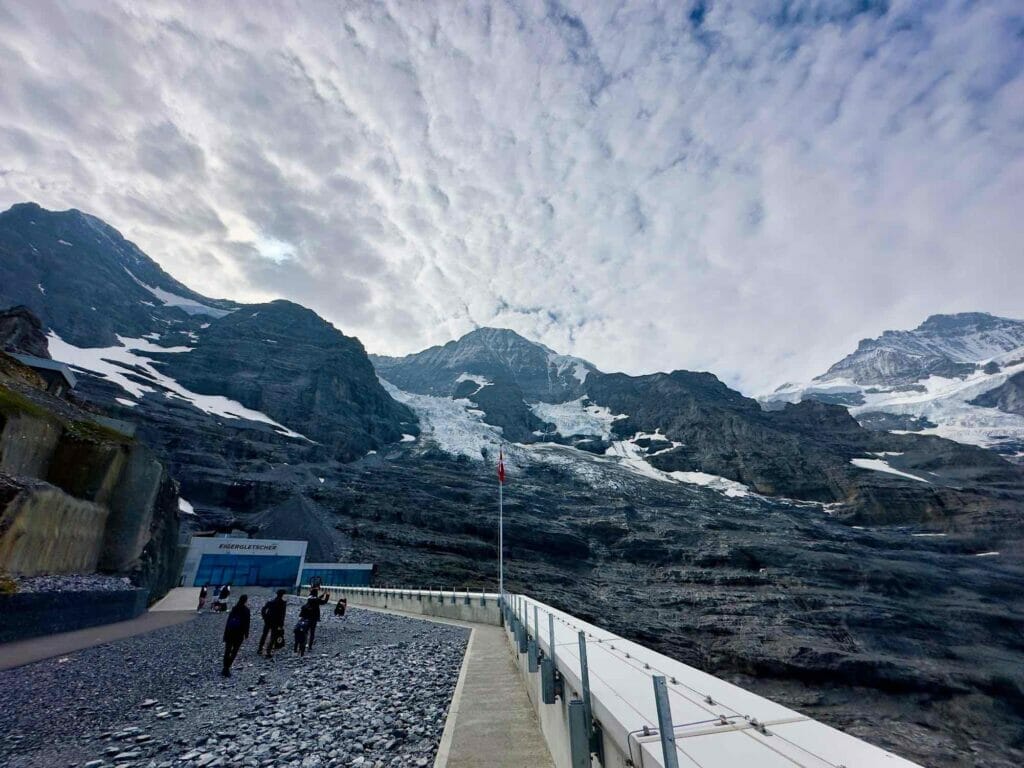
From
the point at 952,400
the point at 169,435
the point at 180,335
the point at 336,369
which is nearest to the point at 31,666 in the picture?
Answer: the point at 169,435

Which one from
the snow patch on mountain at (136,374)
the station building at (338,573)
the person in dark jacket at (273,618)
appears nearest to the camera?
the person in dark jacket at (273,618)

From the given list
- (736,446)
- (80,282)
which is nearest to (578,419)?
(736,446)

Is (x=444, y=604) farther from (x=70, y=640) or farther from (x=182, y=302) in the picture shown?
(x=182, y=302)

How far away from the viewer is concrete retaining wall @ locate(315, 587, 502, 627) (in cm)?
2320

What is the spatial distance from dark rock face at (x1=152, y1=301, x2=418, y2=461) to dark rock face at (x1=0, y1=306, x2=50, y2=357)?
182 ft

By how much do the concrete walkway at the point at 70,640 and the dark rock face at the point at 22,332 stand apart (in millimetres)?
59618

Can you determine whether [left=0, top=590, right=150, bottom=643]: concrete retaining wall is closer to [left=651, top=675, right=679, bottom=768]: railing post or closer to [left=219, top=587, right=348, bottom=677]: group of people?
[left=219, top=587, right=348, bottom=677]: group of people

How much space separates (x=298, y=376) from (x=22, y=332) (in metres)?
73.4

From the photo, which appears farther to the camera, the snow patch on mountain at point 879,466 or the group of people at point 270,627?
the snow patch on mountain at point 879,466

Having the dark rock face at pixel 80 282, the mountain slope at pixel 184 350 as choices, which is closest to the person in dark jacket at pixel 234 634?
the mountain slope at pixel 184 350

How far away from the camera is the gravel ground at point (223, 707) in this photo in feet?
22.8

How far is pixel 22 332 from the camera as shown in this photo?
61.3m

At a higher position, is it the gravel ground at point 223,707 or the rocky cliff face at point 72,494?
the rocky cliff face at point 72,494

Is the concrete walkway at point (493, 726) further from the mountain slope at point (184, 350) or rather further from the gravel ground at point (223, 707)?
the mountain slope at point (184, 350)
